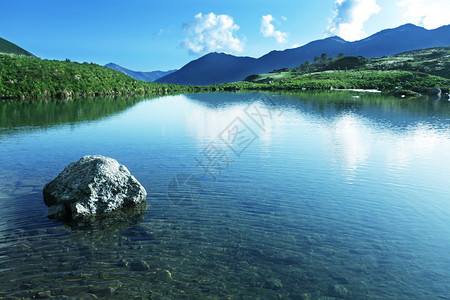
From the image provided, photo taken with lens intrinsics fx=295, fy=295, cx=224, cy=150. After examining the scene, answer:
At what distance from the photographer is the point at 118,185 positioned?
13.3 m

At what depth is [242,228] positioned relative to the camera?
11.4 metres

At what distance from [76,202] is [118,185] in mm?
1799

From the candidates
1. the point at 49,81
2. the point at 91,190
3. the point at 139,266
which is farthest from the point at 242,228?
the point at 49,81

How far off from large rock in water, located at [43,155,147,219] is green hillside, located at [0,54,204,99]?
230ft

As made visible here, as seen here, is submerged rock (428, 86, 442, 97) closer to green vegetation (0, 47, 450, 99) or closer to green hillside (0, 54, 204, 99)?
green vegetation (0, 47, 450, 99)

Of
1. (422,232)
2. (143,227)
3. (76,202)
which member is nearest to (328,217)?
(422,232)

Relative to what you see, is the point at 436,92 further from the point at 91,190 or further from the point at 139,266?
the point at 139,266

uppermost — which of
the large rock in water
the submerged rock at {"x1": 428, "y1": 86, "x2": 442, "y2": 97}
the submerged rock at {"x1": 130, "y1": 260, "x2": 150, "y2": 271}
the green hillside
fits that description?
the green hillside

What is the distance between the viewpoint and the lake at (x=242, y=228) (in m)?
8.22

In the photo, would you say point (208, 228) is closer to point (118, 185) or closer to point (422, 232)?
point (118, 185)

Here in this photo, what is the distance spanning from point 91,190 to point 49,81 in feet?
275

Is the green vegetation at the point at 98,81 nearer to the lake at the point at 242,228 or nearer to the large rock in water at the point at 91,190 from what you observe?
the lake at the point at 242,228

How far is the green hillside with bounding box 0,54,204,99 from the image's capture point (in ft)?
237

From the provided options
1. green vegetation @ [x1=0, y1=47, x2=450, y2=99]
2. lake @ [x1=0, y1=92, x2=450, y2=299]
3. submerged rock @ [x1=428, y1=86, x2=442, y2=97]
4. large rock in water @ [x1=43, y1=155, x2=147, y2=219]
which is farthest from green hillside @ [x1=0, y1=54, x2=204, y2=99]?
submerged rock @ [x1=428, y1=86, x2=442, y2=97]
